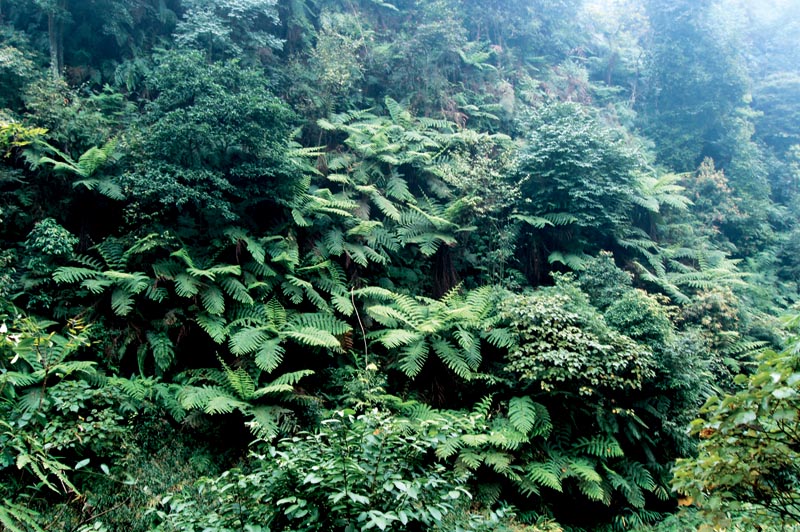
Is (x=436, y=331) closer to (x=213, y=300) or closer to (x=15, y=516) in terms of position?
(x=213, y=300)

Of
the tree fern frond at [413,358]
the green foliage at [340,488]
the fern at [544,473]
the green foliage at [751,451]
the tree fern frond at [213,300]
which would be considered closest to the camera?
the green foliage at [751,451]

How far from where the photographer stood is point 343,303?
7.00 m

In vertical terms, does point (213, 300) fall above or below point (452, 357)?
above

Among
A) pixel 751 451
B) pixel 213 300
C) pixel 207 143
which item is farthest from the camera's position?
pixel 207 143

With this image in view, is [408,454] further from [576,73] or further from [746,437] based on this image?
[576,73]

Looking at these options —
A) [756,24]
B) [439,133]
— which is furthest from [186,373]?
[756,24]

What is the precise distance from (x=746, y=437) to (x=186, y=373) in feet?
19.7

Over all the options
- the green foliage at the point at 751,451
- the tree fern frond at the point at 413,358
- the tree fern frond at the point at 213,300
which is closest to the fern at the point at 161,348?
the tree fern frond at the point at 213,300

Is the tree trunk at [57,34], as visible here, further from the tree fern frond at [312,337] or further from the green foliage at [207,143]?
the tree fern frond at [312,337]

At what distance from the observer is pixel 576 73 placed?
590 inches

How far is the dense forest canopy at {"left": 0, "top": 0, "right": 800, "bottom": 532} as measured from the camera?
8.97ft

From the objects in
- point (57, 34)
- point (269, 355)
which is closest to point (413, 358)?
point (269, 355)

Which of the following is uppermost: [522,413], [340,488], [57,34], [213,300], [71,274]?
[57,34]

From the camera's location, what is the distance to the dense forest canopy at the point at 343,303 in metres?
2.73
